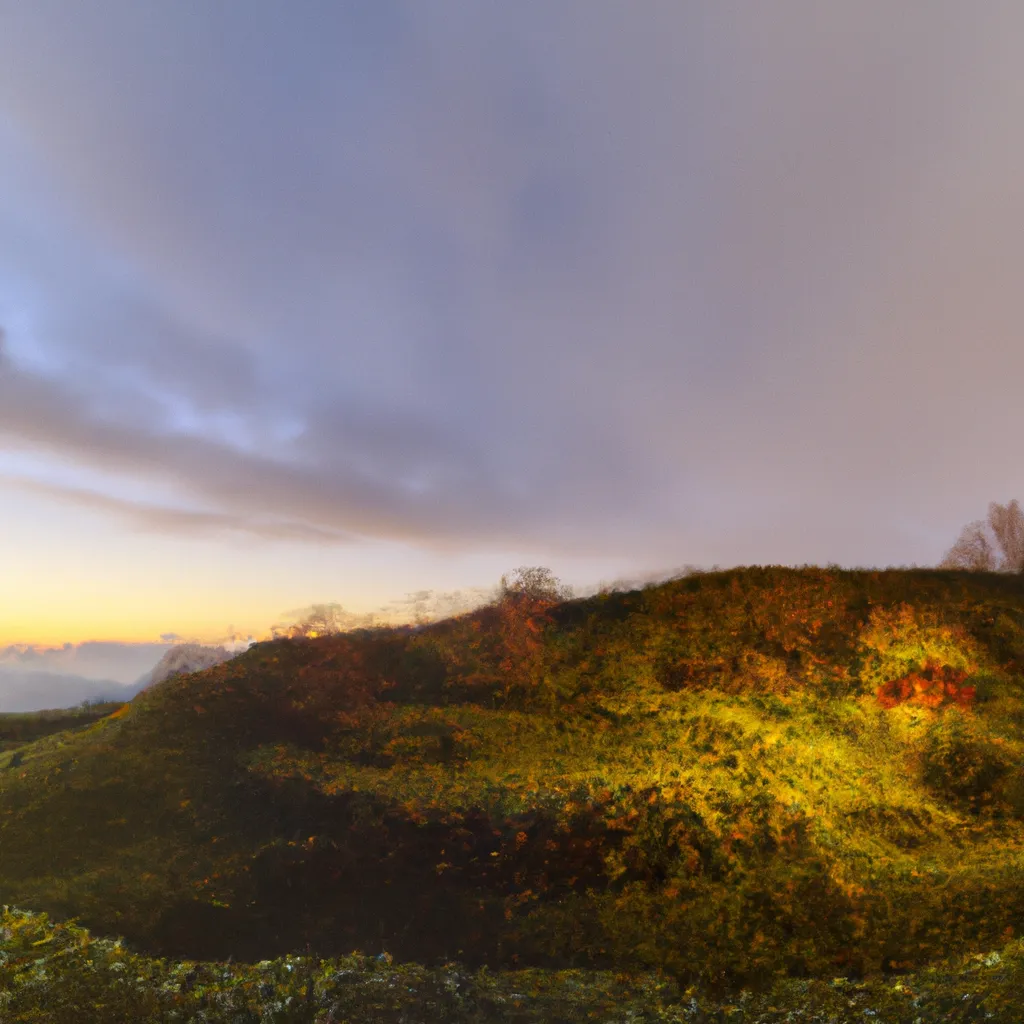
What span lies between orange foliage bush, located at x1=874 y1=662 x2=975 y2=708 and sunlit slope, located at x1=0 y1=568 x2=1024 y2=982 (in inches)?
3.1

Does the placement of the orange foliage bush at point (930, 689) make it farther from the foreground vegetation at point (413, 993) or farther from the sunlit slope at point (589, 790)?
the foreground vegetation at point (413, 993)

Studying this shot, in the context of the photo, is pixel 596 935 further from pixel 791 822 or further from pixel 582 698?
pixel 582 698

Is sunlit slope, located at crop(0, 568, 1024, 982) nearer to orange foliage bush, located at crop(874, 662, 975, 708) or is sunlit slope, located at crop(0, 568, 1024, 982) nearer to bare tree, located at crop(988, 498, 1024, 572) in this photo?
orange foliage bush, located at crop(874, 662, 975, 708)

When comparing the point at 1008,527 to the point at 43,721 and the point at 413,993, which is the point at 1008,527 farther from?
the point at 43,721

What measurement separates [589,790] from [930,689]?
1171 cm

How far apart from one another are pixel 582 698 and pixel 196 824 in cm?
1236

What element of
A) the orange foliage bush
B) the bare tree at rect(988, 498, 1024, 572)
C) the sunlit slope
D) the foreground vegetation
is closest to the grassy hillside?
the sunlit slope

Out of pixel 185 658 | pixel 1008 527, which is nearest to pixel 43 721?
pixel 185 658

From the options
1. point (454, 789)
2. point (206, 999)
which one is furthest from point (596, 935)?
point (206, 999)

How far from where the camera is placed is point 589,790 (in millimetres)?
18578

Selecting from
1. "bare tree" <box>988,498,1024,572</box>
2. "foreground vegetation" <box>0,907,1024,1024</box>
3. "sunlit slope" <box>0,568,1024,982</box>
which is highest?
"bare tree" <box>988,498,1024,572</box>

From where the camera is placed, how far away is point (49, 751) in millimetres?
24078

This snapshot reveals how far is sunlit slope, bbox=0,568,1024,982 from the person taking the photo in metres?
15.2

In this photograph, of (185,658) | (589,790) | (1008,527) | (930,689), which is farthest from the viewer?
(185,658)
